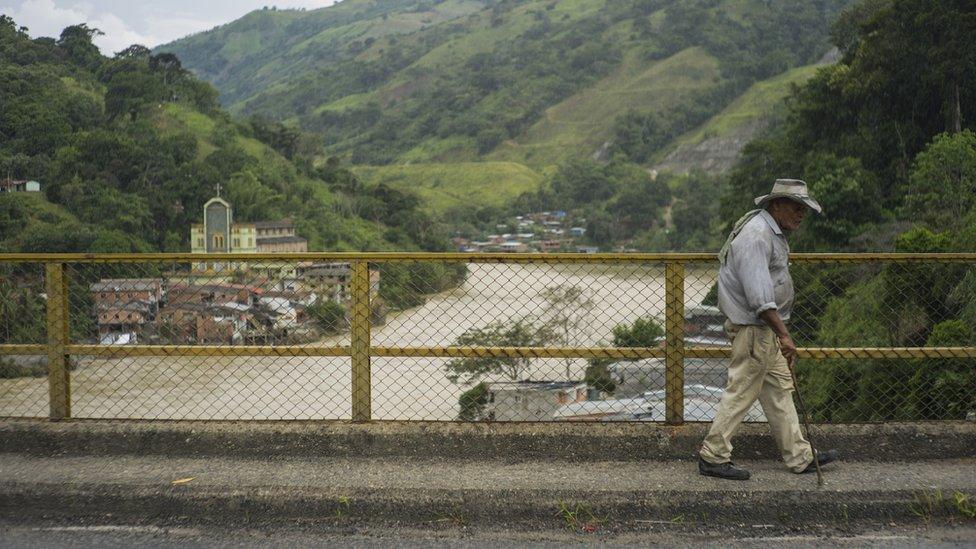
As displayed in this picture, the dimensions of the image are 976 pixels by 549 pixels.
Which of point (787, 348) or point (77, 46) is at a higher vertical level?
point (77, 46)

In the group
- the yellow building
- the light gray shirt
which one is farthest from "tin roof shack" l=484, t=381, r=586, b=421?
the yellow building

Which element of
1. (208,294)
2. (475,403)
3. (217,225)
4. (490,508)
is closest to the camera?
(490,508)

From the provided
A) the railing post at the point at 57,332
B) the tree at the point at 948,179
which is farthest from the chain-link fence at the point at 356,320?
the tree at the point at 948,179

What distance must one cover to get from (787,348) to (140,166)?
3187 inches

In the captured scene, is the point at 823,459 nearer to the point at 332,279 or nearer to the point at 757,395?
the point at 757,395

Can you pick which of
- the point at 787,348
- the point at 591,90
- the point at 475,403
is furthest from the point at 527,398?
the point at 591,90

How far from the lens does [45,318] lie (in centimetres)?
563

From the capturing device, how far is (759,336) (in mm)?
4918

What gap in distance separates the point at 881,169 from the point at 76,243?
47336 mm

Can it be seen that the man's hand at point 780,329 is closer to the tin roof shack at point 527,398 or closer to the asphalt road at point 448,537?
the asphalt road at point 448,537

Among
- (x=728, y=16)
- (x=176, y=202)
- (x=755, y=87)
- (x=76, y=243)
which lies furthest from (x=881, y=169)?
(x=728, y=16)

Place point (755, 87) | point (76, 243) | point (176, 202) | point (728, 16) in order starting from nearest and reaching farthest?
1. point (76, 243)
2. point (176, 202)
3. point (755, 87)
4. point (728, 16)

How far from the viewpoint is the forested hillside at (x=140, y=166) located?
236 feet

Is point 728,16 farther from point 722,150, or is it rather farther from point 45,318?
point 45,318
